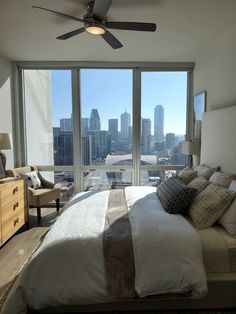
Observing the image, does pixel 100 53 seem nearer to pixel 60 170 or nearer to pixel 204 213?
pixel 60 170

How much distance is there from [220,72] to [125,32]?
56.6 inches

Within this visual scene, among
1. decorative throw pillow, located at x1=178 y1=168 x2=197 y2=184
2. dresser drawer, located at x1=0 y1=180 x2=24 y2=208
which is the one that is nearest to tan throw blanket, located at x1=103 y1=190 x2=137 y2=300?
decorative throw pillow, located at x1=178 y1=168 x2=197 y2=184

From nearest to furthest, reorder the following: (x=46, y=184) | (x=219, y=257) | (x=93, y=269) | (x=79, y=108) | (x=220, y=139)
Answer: (x=93, y=269) → (x=219, y=257) → (x=220, y=139) → (x=46, y=184) → (x=79, y=108)

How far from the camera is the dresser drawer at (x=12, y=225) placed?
3023 mm

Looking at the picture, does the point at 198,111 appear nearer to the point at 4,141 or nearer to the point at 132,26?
the point at 132,26

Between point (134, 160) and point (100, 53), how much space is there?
2048mm

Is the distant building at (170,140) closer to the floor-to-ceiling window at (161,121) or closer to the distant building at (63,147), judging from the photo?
the floor-to-ceiling window at (161,121)

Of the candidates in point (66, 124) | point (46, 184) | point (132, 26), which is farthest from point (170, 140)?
point (132, 26)

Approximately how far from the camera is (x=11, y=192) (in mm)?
3227

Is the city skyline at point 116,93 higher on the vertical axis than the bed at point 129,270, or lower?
higher

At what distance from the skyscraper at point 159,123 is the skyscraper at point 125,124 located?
0.53m

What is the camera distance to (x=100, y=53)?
13.2 ft

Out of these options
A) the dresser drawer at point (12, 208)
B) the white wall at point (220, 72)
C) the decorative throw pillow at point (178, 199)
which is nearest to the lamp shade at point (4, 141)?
the dresser drawer at point (12, 208)

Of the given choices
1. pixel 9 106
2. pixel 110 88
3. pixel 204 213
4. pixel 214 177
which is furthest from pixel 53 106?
pixel 204 213
